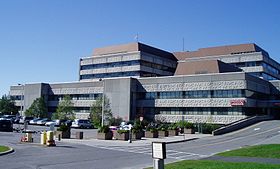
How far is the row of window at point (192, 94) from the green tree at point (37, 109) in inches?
993

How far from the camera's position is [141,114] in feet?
221

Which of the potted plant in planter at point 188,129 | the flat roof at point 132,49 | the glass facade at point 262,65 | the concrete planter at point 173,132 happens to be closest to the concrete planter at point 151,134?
the concrete planter at point 173,132

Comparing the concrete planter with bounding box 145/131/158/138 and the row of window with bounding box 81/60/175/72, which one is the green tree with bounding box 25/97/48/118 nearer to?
the row of window with bounding box 81/60/175/72

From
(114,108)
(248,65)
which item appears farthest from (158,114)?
(248,65)

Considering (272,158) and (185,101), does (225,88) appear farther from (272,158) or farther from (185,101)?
(272,158)

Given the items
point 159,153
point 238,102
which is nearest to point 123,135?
point 238,102

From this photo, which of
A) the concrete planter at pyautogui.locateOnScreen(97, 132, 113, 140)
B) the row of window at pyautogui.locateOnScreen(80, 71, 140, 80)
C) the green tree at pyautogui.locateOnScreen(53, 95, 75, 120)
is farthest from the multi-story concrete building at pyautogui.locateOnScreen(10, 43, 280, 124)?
the concrete planter at pyautogui.locateOnScreen(97, 132, 113, 140)

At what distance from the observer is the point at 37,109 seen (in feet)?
264

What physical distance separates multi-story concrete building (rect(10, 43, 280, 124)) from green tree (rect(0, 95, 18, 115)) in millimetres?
1689

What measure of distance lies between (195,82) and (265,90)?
55.1ft

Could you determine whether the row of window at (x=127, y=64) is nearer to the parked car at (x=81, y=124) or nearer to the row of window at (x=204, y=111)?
the row of window at (x=204, y=111)

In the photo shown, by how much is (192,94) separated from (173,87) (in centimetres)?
429

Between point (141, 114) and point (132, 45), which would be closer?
point (141, 114)

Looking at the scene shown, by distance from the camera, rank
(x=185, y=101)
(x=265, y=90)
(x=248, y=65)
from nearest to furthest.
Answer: (x=185, y=101), (x=265, y=90), (x=248, y=65)
